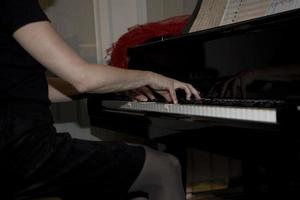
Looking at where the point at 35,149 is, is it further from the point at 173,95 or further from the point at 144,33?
the point at 144,33

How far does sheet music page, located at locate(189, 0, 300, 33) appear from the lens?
1543 millimetres

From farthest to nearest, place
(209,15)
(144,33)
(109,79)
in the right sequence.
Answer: (144,33) → (209,15) → (109,79)

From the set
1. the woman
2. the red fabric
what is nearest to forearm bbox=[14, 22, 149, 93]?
the woman

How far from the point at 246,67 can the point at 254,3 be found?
0.38 meters

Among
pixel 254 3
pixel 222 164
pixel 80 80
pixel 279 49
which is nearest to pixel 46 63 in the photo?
pixel 80 80

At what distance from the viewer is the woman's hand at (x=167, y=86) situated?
135 cm

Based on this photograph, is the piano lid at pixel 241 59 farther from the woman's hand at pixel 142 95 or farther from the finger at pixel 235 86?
the woman's hand at pixel 142 95

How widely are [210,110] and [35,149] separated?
477 mm

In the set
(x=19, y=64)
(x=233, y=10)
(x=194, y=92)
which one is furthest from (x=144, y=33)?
(x=19, y=64)

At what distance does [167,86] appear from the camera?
1.39 metres

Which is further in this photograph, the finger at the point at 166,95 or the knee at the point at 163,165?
the finger at the point at 166,95

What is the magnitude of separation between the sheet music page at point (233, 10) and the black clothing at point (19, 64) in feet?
2.81

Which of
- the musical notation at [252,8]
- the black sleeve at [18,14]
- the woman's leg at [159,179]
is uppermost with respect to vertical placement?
the musical notation at [252,8]

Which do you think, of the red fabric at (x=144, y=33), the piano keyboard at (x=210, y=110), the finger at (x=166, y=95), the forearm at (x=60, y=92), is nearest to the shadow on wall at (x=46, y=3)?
the red fabric at (x=144, y=33)
